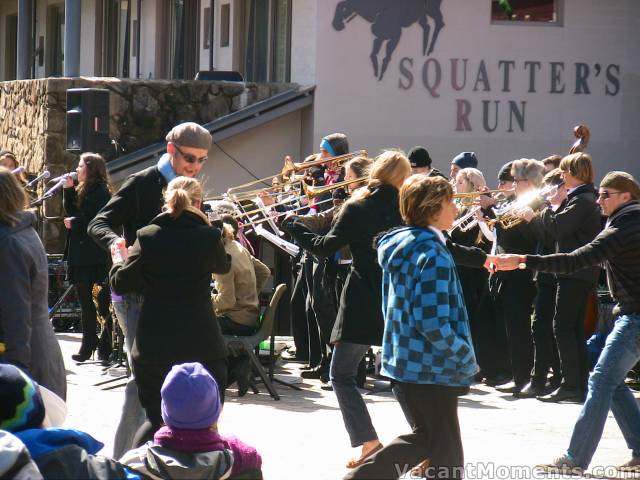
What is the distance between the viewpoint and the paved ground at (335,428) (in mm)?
7594

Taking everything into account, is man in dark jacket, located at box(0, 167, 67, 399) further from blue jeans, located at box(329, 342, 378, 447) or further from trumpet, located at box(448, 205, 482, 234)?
trumpet, located at box(448, 205, 482, 234)

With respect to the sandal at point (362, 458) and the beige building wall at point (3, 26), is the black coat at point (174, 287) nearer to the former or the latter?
the sandal at point (362, 458)

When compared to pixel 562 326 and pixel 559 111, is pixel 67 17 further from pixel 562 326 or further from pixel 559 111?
pixel 562 326

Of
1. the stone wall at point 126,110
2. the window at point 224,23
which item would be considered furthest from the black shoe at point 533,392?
the window at point 224,23

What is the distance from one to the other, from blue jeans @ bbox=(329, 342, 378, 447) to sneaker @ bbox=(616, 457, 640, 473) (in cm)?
149

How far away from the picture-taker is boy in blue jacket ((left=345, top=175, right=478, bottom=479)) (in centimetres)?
579

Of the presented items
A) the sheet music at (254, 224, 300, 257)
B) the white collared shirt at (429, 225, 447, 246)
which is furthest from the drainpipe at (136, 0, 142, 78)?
the white collared shirt at (429, 225, 447, 246)

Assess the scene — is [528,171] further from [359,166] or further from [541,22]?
[541,22]

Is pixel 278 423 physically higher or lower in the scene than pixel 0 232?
lower

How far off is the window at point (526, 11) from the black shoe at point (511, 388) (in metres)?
7.72

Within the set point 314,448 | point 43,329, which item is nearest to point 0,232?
point 43,329

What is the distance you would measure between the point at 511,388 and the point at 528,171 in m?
1.87

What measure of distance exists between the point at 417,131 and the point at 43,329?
36.8 ft

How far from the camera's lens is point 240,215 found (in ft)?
37.6
